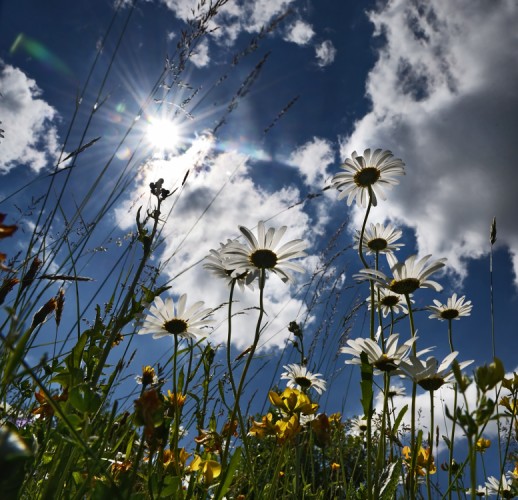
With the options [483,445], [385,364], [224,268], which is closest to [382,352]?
[385,364]

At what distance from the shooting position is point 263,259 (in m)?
1.55

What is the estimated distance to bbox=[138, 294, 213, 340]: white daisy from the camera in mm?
1553

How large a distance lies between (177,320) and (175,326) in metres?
0.03

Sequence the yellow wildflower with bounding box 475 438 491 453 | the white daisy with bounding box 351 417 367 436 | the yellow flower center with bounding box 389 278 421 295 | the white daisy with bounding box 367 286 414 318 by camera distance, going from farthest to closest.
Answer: the white daisy with bounding box 351 417 367 436 < the yellow wildflower with bounding box 475 438 491 453 < the white daisy with bounding box 367 286 414 318 < the yellow flower center with bounding box 389 278 421 295

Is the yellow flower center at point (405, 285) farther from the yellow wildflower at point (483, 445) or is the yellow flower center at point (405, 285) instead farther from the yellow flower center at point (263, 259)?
the yellow wildflower at point (483, 445)

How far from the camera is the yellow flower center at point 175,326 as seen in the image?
1.56m

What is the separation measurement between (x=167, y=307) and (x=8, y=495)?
102 centimetres

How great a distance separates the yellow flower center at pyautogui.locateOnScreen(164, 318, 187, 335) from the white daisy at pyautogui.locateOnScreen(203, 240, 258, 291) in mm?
209

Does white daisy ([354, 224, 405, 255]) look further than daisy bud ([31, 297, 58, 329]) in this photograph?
Yes

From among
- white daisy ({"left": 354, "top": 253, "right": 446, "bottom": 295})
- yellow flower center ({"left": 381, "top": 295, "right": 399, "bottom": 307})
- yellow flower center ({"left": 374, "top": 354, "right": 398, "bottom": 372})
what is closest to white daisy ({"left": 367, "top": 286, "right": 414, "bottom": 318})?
yellow flower center ({"left": 381, "top": 295, "right": 399, "bottom": 307})

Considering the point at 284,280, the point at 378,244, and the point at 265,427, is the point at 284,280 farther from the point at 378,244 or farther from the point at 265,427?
the point at 378,244

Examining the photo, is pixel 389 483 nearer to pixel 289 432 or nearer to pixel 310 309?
pixel 289 432

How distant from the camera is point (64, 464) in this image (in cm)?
91

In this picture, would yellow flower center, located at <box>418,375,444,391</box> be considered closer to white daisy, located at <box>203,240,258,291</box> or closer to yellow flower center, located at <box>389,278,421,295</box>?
yellow flower center, located at <box>389,278,421,295</box>
